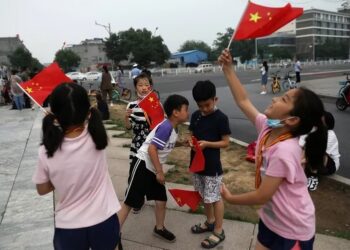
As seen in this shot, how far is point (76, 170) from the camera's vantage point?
2.00 meters

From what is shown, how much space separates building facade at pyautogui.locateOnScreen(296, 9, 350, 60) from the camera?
352 ft

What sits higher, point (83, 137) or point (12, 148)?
point (83, 137)

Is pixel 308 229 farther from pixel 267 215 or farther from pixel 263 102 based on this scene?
pixel 263 102

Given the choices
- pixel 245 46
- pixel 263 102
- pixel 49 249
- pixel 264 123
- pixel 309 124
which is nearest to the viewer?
pixel 309 124

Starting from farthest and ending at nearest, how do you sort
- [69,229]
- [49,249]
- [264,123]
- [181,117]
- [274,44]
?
[274,44] < [49,249] < [181,117] < [264,123] < [69,229]

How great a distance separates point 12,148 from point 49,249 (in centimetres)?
472

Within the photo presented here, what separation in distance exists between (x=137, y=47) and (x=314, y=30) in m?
70.1

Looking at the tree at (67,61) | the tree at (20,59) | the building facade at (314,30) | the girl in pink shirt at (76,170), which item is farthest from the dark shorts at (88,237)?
the building facade at (314,30)

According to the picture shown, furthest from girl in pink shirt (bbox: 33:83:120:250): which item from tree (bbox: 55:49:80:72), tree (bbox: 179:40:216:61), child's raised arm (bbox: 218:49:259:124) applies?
tree (bbox: 179:40:216:61)

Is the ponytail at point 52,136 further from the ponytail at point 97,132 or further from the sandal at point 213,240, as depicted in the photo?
the sandal at point 213,240

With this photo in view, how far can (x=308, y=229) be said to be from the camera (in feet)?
6.63

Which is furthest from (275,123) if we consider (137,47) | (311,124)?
(137,47)

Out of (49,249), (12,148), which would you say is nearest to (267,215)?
(49,249)

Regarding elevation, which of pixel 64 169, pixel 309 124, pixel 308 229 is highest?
pixel 309 124
